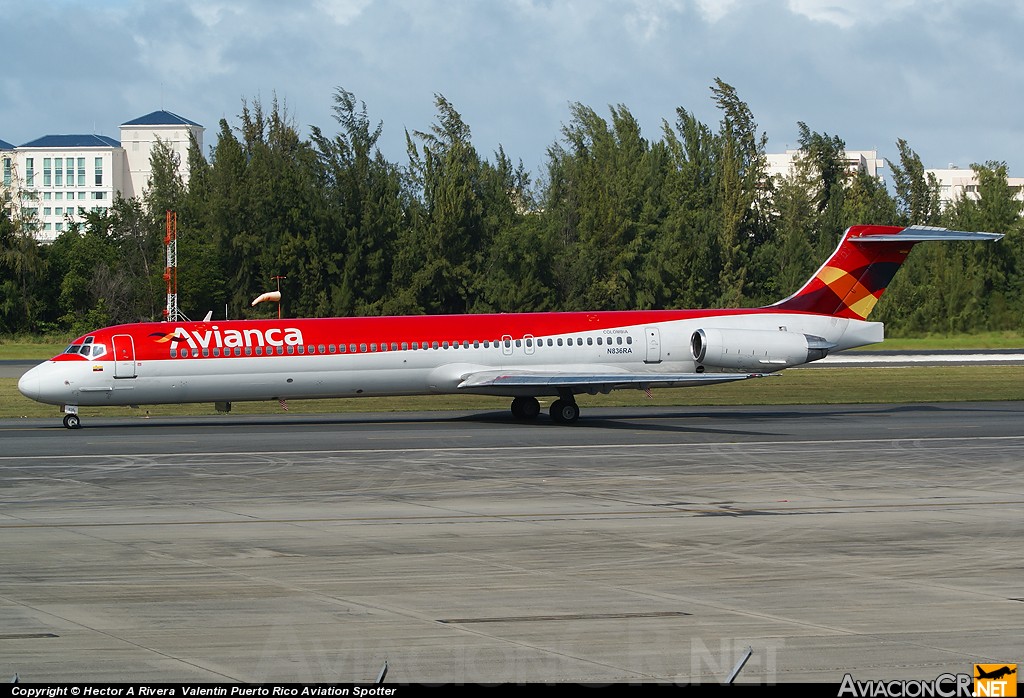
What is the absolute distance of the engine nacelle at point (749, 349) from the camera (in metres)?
33.0

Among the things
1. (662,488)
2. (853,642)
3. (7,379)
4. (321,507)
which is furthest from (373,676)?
(7,379)

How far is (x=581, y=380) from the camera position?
1222 inches

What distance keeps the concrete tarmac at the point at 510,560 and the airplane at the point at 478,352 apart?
3835 millimetres

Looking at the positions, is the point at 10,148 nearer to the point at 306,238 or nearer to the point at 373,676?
the point at 306,238

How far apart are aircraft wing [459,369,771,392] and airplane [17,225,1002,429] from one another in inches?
1.9

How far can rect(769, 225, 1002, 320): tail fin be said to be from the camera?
115ft

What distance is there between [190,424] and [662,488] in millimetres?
17152

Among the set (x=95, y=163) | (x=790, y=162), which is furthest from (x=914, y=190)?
(x=95, y=163)

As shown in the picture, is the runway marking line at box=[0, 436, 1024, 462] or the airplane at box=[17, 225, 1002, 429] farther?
the airplane at box=[17, 225, 1002, 429]

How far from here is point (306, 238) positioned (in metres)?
82.9

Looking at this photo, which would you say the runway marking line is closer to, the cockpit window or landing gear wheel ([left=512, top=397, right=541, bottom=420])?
the cockpit window

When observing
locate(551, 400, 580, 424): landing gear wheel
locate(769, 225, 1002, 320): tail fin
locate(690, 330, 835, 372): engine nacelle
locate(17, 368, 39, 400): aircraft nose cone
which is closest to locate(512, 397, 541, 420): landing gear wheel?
locate(551, 400, 580, 424): landing gear wheel

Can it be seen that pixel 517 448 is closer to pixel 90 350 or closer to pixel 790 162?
pixel 90 350

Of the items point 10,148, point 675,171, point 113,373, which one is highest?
point 10,148
